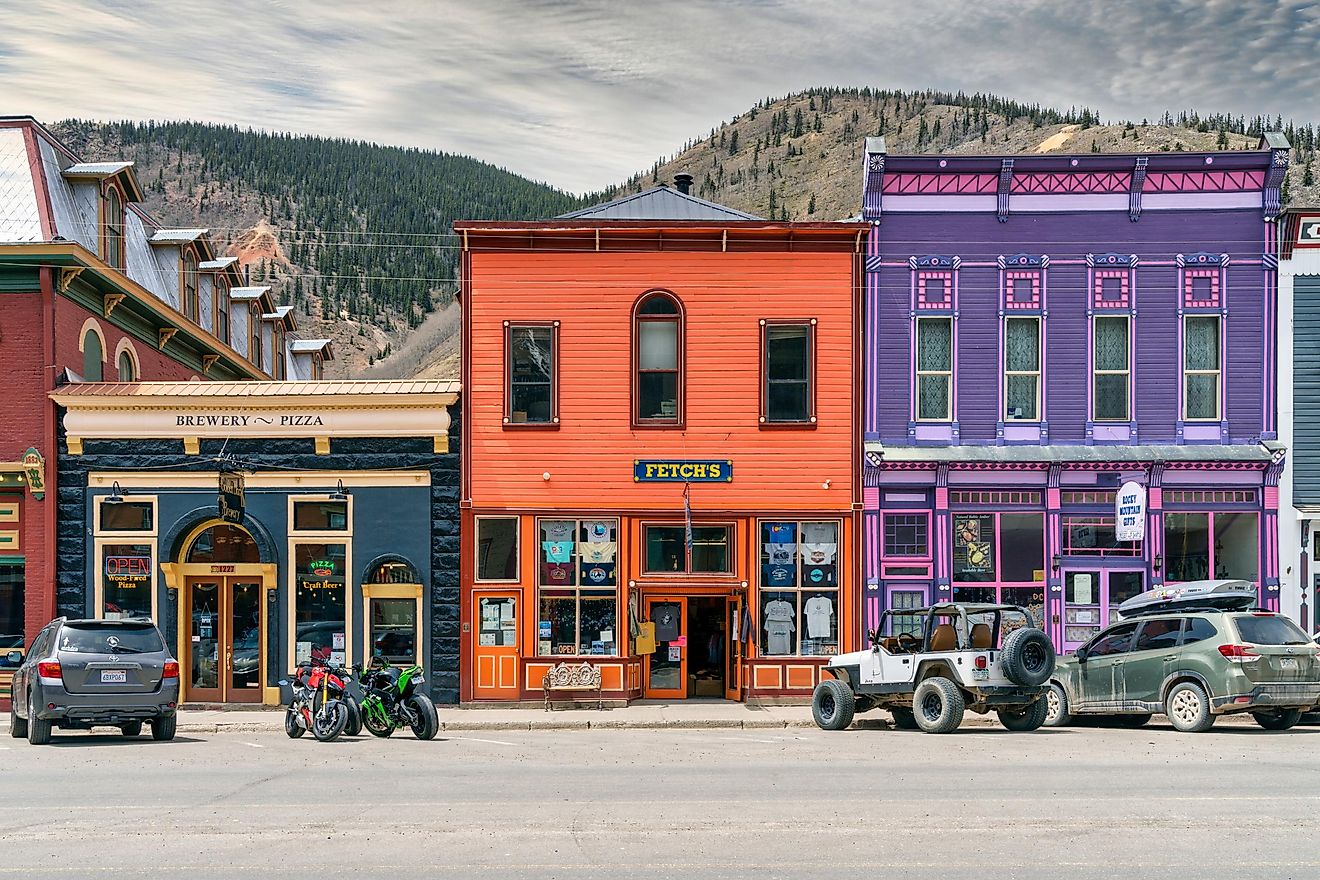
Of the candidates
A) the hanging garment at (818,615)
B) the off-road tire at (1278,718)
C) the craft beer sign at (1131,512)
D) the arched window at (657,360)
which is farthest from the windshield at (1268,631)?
the arched window at (657,360)

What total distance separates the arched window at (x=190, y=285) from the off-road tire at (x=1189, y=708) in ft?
79.7

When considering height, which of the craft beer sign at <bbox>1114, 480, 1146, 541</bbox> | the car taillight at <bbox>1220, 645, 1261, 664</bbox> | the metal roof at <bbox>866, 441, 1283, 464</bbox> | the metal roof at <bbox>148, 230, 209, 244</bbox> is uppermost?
the metal roof at <bbox>148, 230, 209, 244</bbox>

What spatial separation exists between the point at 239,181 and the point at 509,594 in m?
153

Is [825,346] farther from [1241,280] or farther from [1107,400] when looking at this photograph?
[1241,280]

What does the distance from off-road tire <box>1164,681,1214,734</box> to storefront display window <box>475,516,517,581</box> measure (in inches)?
452

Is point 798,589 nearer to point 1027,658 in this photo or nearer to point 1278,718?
point 1027,658

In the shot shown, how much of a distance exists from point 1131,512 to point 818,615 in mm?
5710

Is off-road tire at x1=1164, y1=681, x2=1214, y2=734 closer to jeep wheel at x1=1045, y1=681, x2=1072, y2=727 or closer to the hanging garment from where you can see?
jeep wheel at x1=1045, y1=681, x2=1072, y2=727

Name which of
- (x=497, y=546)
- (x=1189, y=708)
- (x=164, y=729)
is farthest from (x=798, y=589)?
(x=164, y=729)

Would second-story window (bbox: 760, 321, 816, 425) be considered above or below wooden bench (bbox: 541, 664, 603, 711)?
above

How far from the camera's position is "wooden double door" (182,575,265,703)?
25.9m

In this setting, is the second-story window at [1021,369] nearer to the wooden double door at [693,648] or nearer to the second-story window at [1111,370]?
the second-story window at [1111,370]

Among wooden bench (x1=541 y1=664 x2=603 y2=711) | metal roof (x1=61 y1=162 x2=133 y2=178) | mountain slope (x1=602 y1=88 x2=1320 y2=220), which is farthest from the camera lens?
mountain slope (x1=602 y1=88 x2=1320 y2=220)

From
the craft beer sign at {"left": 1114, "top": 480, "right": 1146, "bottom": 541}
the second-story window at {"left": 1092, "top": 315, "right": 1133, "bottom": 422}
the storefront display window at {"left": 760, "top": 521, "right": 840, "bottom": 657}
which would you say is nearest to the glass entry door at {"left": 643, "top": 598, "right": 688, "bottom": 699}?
the storefront display window at {"left": 760, "top": 521, "right": 840, "bottom": 657}
